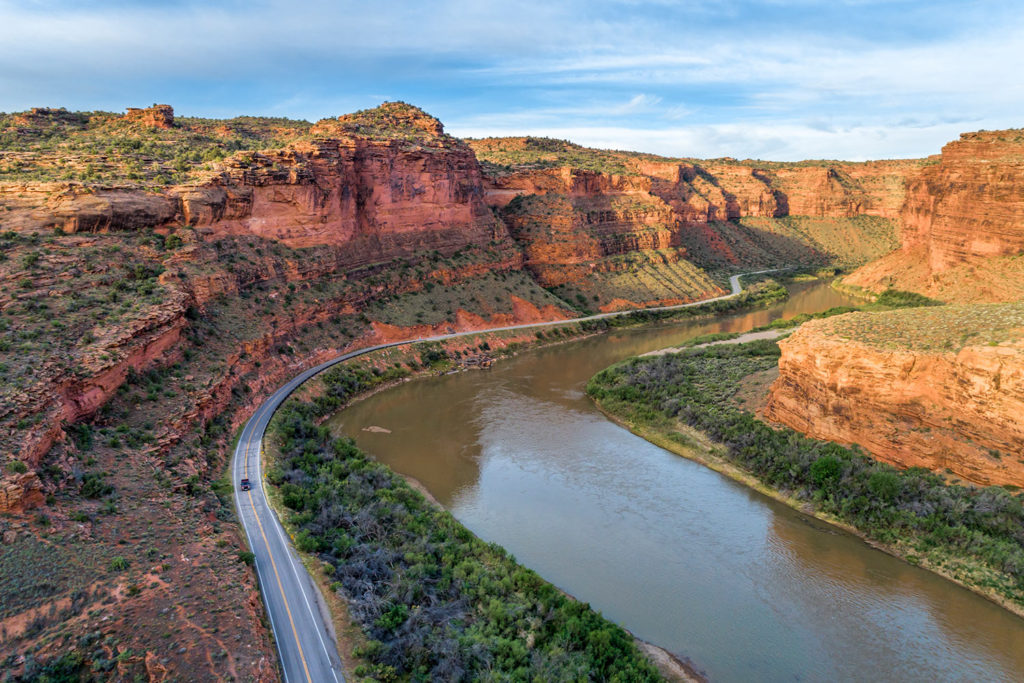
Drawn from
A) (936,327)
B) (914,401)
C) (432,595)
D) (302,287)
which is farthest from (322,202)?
(914,401)

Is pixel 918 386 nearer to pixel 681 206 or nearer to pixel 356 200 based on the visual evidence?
pixel 356 200

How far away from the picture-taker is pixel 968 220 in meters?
56.9

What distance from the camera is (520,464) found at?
30.8m

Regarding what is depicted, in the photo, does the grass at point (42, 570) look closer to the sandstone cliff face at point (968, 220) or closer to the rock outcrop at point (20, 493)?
the rock outcrop at point (20, 493)

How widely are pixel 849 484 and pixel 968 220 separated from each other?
4635 centimetres

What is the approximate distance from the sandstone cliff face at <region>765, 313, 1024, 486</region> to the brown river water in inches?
188

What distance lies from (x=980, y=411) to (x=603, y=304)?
46.8m

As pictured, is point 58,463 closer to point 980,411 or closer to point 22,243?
point 22,243

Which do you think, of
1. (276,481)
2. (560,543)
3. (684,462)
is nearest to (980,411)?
(684,462)

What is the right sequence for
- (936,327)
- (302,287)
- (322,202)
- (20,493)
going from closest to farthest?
(20,493) < (936,327) < (302,287) < (322,202)

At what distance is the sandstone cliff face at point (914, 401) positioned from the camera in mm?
22250

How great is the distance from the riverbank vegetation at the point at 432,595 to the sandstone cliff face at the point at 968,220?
4870cm

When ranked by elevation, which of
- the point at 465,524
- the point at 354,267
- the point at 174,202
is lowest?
the point at 465,524

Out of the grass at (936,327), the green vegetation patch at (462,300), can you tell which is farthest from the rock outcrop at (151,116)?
the grass at (936,327)
